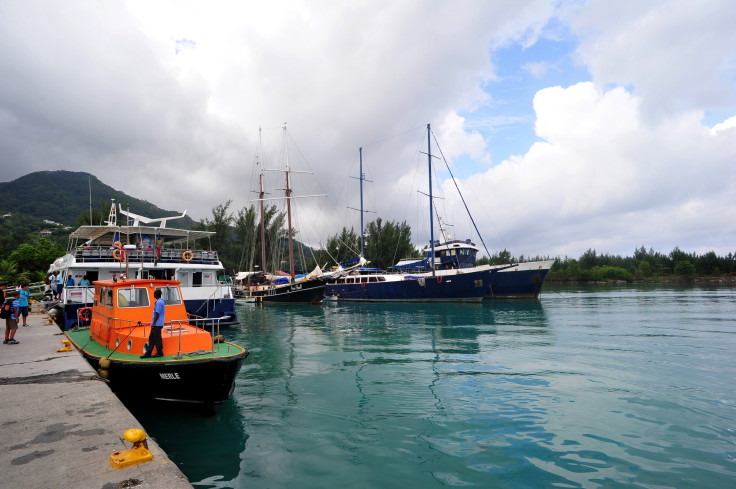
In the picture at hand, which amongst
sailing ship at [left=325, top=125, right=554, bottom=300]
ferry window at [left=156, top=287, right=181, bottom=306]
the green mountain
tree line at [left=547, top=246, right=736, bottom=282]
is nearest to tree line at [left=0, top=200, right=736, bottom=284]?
tree line at [left=547, top=246, right=736, bottom=282]

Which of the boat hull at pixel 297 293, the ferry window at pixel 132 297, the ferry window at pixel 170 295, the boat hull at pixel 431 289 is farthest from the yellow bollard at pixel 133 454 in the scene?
the boat hull at pixel 431 289

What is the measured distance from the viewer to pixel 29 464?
425 cm

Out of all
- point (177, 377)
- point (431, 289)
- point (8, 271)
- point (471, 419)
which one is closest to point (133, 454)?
point (177, 377)

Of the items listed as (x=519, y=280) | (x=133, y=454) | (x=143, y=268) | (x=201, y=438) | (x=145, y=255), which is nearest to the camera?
(x=133, y=454)

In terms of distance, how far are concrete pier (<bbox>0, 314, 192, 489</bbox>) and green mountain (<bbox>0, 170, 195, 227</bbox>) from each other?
403ft

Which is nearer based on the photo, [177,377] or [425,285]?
[177,377]

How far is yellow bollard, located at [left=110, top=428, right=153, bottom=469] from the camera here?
13.5ft

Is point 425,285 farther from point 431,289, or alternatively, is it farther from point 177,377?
point 177,377

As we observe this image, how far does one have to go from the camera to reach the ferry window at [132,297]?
10625 millimetres

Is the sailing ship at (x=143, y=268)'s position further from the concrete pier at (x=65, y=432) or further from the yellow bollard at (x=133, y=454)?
the yellow bollard at (x=133, y=454)

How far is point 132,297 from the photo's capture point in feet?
35.3

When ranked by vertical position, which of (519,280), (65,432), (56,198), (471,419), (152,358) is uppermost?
(56,198)

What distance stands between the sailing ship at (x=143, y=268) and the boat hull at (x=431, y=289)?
22.6m

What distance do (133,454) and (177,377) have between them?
467 centimetres
